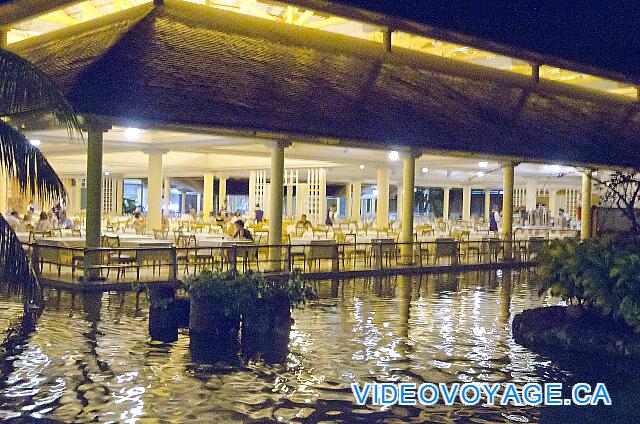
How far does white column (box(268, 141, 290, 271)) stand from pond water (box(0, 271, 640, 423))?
5.47 m

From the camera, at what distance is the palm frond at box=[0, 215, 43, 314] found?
362 inches

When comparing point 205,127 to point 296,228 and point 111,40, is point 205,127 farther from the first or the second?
point 296,228

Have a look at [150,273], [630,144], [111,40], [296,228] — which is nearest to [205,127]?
[111,40]

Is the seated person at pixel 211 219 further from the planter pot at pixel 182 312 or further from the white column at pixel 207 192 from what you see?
the planter pot at pixel 182 312

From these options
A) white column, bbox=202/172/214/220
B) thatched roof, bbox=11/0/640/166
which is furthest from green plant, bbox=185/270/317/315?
white column, bbox=202/172/214/220

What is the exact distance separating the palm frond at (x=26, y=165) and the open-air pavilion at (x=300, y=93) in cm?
682

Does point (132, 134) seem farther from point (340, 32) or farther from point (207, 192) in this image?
point (207, 192)

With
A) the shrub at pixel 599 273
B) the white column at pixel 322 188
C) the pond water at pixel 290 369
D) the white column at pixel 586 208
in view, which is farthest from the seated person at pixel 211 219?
the shrub at pixel 599 273

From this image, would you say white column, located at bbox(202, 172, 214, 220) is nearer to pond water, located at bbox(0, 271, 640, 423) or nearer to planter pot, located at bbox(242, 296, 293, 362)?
pond water, located at bbox(0, 271, 640, 423)

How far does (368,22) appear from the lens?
22672 millimetres

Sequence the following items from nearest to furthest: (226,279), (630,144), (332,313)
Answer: (226,279) < (332,313) < (630,144)

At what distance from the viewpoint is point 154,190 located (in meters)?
27.8

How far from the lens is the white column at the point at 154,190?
27.6 metres

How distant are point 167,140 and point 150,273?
7.59 m
